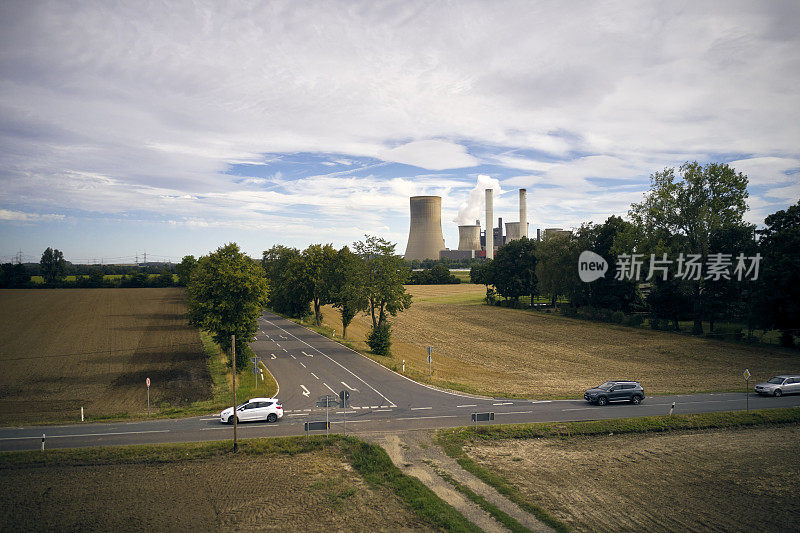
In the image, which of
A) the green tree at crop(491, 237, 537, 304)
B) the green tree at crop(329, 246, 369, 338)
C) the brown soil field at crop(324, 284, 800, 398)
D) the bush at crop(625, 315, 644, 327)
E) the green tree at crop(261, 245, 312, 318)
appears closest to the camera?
the brown soil field at crop(324, 284, 800, 398)

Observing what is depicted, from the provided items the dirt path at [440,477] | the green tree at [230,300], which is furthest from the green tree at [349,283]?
the dirt path at [440,477]

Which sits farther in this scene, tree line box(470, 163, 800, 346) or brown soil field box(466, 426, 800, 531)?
tree line box(470, 163, 800, 346)

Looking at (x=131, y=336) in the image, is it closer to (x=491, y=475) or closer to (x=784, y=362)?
(x=491, y=475)

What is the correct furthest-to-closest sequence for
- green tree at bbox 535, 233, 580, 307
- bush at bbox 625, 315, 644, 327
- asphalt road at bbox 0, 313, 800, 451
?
green tree at bbox 535, 233, 580, 307, bush at bbox 625, 315, 644, 327, asphalt road at bbox 0, 313, 800, 451

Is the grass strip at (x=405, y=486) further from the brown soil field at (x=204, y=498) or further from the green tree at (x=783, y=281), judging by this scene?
the green tree at (x=783, y=281)

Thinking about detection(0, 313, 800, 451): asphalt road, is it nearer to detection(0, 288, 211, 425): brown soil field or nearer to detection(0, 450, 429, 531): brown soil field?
detection(0, 450, 429, 531): brown soil field

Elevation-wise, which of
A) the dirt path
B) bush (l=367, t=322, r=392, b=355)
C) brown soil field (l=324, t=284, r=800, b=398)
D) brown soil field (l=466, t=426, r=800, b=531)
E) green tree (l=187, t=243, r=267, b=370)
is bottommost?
brown soil field (l=324, t=284, r=800, b=398)

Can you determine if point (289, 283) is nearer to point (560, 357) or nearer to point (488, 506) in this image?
point (560, 357)

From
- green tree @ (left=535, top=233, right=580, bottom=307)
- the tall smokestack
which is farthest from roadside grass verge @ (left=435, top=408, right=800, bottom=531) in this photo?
the tall smokestack
